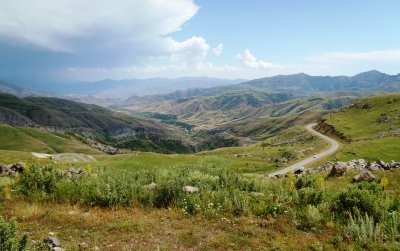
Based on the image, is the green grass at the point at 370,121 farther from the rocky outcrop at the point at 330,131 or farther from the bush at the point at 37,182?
the bush at the point at 37,182

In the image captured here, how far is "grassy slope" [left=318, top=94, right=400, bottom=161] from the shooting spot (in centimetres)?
5817

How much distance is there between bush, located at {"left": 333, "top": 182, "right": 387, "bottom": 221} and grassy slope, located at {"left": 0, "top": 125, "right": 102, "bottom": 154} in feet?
454

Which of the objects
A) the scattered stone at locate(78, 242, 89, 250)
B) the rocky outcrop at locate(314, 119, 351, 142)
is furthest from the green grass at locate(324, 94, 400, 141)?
the scattered stone at locate(78, 242, 89, 250)

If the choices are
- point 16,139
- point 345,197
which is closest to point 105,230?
point 345,197

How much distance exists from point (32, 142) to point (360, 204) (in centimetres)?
15368

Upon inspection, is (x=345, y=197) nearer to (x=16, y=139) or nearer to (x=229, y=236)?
A: (x=229, y=236)

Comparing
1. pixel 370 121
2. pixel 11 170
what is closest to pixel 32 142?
pixel 11 170

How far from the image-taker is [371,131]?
296 feet

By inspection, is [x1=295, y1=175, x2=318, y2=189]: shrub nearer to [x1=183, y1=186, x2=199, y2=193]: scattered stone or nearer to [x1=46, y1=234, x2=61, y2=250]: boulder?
[x1=183, y1=186, x2=199, y2=193]: scattered stone

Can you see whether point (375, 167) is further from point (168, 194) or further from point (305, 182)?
point (168, 194)

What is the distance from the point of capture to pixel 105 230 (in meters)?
12.9

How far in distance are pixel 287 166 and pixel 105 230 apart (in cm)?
4670

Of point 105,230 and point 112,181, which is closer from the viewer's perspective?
point 105,230

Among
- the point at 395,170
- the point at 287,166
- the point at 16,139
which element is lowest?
the point at 16,139
